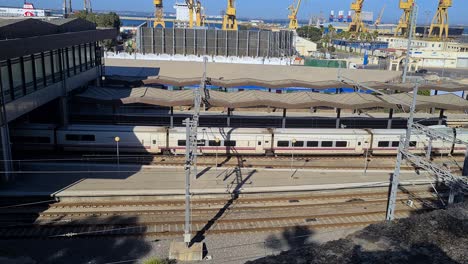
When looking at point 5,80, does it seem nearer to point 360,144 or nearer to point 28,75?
point 28,75

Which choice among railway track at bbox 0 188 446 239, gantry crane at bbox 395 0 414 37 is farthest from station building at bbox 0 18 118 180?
gantry crane at bbox 395 0 414 37

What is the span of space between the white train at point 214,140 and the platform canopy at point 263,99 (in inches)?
78.4

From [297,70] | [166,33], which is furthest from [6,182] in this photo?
[166,33]

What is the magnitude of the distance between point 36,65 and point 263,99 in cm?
1338

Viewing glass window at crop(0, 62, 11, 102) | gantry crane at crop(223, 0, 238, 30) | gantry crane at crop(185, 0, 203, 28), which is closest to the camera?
glass window at crop(0, 62, 11, 102)

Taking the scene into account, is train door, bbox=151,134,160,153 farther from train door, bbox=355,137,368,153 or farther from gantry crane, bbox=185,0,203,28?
gantry crane, bbox=185,0,203,28

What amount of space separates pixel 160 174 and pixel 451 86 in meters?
26.9

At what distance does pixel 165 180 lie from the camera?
21.0 m

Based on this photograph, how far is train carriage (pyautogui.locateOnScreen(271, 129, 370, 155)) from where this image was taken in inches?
977

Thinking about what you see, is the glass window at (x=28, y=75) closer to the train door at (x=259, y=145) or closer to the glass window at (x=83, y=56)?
the glass window at (x=83, y=56)

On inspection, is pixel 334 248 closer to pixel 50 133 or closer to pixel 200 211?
pixel 200 211

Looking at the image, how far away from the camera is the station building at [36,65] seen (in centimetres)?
1900

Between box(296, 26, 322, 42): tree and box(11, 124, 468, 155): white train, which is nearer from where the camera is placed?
box(11, 124, 468, 155): white train

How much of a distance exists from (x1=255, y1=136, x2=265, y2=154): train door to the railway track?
521 centimetres
